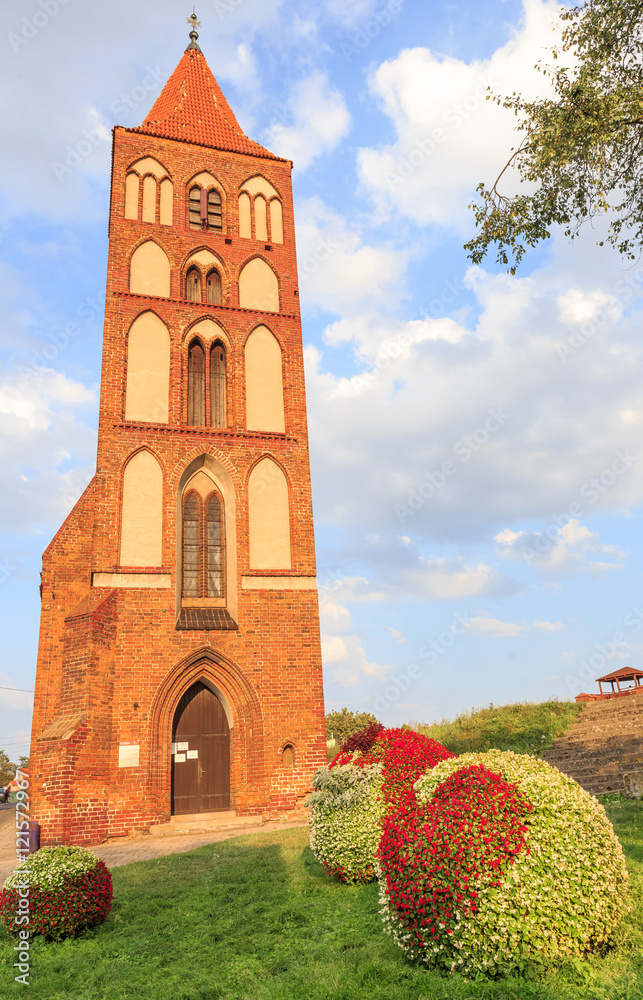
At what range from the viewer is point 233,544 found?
1717 cm

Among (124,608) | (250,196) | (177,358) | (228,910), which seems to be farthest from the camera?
(250,196)

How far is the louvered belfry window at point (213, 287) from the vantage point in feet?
64.2

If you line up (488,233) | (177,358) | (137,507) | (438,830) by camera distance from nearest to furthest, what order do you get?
(438,830)
(488,233)
(137,507)
(177,358)

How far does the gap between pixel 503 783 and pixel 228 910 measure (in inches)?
152

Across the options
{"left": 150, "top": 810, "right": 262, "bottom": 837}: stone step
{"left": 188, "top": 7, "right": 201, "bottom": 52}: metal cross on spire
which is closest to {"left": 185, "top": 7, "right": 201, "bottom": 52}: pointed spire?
{"left": 188, "top": 7, "right": 201, "bottom": 52}: metal cross on spire

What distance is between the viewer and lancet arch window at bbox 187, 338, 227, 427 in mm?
18156

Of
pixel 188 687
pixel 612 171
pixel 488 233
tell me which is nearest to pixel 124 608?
pixel 188 687

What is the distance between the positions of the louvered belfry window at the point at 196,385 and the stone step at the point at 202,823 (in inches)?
376

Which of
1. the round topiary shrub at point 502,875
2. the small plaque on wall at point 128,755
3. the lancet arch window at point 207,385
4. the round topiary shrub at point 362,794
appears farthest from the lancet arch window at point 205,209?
the round topiary shrub at point 502,875

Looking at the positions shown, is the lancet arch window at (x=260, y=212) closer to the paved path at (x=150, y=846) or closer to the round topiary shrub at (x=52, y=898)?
the paved path at (x=150, y=846)

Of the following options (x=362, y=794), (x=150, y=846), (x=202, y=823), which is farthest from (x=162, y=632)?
(x=362, y=794)

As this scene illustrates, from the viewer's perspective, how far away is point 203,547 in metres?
17.1

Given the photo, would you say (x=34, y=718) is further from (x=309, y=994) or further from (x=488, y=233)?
(x=488, y=233)

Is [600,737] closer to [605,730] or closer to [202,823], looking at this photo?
[605,730]
